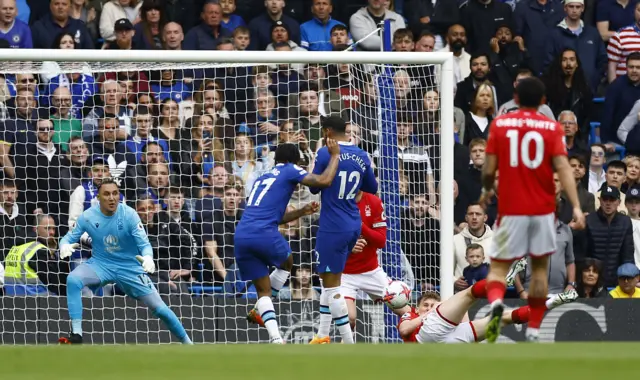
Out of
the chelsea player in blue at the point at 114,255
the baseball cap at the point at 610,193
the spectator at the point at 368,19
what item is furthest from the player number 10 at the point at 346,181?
the spectator at the point at 368,19

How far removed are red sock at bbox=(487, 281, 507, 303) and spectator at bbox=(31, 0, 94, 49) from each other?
830cm

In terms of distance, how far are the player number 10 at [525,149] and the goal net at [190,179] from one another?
4.62 metres

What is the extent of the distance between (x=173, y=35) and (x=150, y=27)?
0.49 meters

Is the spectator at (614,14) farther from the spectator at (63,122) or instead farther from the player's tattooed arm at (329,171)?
the spectator at (63,122)

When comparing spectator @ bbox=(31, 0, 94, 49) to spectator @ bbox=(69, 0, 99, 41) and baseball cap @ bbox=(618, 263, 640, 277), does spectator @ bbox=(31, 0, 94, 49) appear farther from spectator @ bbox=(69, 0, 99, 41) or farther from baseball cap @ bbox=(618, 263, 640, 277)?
baseball cap @ bbox=(618, 263, 640, 277)

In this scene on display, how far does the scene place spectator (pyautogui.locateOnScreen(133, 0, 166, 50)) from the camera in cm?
1722

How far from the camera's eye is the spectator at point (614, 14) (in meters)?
19.0

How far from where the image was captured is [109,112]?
596 inches

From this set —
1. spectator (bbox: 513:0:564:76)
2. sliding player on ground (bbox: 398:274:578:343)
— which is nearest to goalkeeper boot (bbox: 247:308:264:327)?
sliding player on ground (bbox: 398:274:578:343)

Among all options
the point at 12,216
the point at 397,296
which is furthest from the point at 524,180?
the point at 12,216

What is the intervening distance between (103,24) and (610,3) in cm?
696

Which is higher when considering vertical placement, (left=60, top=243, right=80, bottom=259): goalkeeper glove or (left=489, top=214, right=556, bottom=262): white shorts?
(left=489, top=214, right=556, bottom=262): white shorts

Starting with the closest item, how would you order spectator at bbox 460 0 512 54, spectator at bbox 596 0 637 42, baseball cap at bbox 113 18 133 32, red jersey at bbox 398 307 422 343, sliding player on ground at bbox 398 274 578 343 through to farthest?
1. sliding player on ground at bbox 398 274 578 343
2. red jersey at bbox 398 307 422 343
3. baseball cap at bbox 113 18 133 32
4. spectator at bbox 460 0 512 54
5. spectator at bbox 596 0 637 42

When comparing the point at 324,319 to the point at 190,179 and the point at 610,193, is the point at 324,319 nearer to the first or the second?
the point at 190,179
